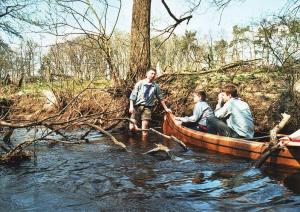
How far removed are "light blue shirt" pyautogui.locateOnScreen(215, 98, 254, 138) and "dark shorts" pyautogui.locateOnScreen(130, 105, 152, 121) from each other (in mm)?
2649

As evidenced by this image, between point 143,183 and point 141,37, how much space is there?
7.59m

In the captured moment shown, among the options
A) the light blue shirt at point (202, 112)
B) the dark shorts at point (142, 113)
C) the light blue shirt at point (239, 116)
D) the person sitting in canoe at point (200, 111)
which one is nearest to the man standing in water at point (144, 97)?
the dark shorts at point (142, 113)

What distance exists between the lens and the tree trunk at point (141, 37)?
12602 mm

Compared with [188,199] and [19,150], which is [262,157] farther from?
[19,150]

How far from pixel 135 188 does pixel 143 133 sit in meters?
5.78

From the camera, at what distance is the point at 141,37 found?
41.6 feet

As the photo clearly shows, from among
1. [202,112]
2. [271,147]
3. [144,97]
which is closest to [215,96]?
[144,97]

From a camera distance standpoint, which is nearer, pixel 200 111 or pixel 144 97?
pixel 200 111

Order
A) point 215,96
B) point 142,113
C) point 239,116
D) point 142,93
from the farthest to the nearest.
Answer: point 215,96 < point 142,113 < point 142,93 < point 239,116

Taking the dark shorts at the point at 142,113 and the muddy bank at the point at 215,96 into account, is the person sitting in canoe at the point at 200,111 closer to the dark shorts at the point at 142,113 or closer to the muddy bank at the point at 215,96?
the dark shorts at the point at 142,113

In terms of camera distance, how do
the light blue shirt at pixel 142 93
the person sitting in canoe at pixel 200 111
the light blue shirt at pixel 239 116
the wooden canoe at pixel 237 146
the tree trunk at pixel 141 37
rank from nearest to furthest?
the wooden canoe at pixel 237 146 < the light blue shirt at pixel 239 116 < the person sitting in canoe at pixel 200 111 < the light blue shirt at pixel 142 93 < the tree trunk at pixel 141 37

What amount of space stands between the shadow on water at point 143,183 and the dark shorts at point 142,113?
7.29 feet

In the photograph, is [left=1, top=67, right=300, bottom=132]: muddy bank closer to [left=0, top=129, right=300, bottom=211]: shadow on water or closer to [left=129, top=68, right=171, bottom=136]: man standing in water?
[left=129, top=68, right=171, bottom=136]: man standing in water

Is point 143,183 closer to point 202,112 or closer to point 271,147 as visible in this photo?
point 271,147
